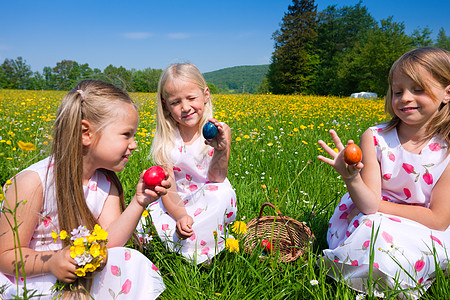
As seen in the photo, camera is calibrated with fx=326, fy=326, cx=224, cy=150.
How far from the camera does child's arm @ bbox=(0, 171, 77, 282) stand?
3.91ft

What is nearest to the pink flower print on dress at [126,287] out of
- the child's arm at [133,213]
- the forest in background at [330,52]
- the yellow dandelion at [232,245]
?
the child's arm at [133,213]

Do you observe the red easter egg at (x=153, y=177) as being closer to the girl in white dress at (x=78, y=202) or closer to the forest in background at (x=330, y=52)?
the girl in white dress at (x=78, y=202)

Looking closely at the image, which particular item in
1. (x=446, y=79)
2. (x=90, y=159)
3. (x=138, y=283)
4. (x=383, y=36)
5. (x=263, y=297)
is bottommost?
(x=263, y=297)

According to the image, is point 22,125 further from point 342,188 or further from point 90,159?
point 342,188

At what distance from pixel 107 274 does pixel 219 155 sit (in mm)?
919

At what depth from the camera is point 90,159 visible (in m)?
1.48

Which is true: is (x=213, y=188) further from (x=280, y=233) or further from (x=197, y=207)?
(x=280, y=233)

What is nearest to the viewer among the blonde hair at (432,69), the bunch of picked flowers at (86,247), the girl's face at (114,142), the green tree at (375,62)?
the bunch of picked flowers at (86,247)

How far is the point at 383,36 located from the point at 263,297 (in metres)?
35.5

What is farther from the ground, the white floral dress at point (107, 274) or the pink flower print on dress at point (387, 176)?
the pink flower print on dress at point (387, 176)

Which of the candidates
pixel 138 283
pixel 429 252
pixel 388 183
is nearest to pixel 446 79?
pixel 388 183

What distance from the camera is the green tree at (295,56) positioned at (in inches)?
1564

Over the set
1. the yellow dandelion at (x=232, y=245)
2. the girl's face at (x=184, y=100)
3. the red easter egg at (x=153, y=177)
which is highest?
the girl's face at (x=184, y=100)

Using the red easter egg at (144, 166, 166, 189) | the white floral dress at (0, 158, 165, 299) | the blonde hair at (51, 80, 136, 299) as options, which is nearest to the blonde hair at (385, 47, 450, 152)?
the red easter egg at (144, 166, 166, 189)
